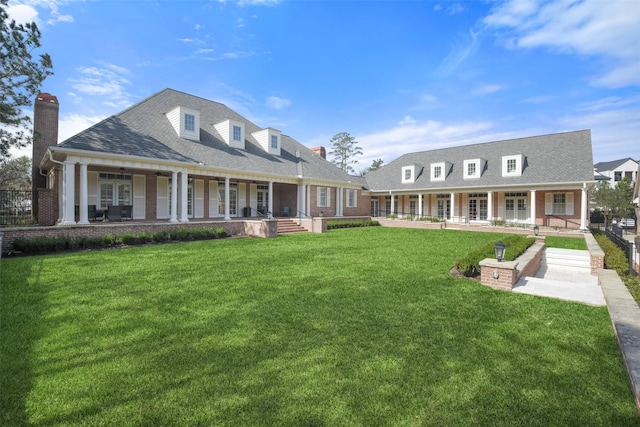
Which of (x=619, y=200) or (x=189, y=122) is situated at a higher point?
(x=189, y=122)

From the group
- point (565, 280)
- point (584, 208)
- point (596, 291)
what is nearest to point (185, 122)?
point (565, 280)

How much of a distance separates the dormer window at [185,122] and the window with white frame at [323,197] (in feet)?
28.1

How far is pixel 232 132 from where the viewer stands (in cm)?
1838

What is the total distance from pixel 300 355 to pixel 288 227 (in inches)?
542

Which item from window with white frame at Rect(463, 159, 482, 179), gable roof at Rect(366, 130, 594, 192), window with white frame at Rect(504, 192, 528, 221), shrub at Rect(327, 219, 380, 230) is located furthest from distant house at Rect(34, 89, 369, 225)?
window with white frame at Rect(504, 192, 528, 221)

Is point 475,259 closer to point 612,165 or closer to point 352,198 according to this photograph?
point 352,198

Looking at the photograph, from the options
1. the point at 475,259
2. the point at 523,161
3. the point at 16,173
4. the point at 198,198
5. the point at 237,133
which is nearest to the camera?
the point at 475,259

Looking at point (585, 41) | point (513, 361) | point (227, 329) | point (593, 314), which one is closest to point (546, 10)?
point (585, 41)

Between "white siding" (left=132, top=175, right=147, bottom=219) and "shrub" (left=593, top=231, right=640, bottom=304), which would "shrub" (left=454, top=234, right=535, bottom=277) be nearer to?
"shrub" (left=593, top=231, right=640, bottom=304)

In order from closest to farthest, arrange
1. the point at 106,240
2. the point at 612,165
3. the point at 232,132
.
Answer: the point at 106,240 < the point at 232,132 < the point at 612,165

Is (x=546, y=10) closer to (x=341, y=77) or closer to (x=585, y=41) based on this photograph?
(x=585, y=41)

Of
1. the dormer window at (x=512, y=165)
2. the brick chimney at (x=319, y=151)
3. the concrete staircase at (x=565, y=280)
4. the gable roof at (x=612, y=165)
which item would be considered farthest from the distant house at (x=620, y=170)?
the concrete staircase at (x=565, y=280)

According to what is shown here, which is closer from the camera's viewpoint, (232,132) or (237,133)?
(232,132)

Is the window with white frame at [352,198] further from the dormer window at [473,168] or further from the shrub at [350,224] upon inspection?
the dormer window at [473,168]
